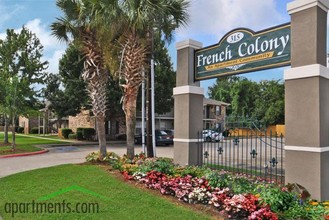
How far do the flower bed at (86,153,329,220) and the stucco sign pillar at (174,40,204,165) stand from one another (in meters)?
1.69

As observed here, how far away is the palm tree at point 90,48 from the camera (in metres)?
12.2

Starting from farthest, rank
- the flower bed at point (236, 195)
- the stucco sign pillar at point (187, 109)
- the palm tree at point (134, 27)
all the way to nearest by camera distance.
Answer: the palm tree at point (134, 27), the stucco sign pillar at point (187, 109), the flower bed at point (236, 195)

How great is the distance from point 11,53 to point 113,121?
1219 centimetres

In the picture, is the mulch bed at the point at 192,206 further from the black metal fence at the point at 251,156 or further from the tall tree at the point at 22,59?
the tall tree at the point at 22,59

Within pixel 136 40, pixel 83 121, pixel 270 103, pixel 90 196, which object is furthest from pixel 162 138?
pixel 270 103

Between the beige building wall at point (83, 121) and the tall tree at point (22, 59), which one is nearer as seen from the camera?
the tall tree at point (22, 59)

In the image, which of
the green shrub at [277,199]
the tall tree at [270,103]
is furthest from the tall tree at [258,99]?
the green shrub at [277,199]

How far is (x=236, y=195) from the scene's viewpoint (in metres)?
5.72

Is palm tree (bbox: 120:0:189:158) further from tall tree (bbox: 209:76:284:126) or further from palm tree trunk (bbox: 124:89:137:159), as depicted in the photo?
tall tree (bbox: 209:76:284:126)

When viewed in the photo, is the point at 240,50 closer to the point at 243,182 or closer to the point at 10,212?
the point at 243,182

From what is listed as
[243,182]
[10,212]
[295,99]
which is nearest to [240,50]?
[295,99]

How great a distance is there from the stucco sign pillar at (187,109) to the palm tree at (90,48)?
3.72 m

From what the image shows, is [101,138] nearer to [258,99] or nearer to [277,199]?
[277,199]

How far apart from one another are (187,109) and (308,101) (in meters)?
4.06
